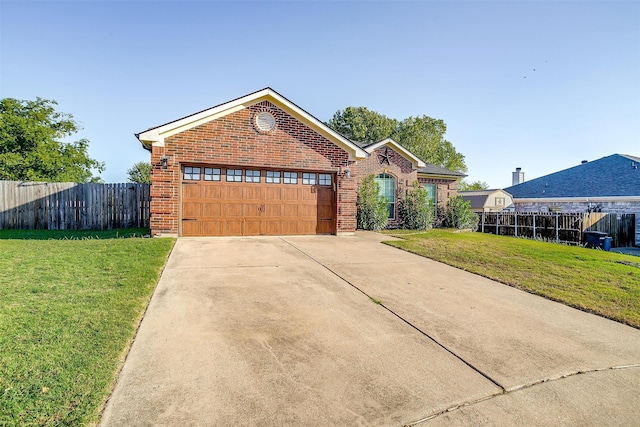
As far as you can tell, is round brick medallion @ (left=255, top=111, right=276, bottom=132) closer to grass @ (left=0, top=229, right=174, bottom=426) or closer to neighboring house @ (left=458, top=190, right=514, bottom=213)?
grass @ (left=0, top=229, right=174, bottom=426)

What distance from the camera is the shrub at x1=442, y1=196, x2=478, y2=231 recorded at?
55.1ft

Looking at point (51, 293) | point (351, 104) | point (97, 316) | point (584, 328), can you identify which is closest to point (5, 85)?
point (51, 293)

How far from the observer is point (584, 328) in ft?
12.7

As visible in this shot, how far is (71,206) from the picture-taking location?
12.0m

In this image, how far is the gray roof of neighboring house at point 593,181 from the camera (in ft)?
65.4

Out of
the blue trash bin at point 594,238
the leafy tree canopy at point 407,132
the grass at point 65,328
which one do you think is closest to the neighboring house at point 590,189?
the blue trash bin at point 594,238

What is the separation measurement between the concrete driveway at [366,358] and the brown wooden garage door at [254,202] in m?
4.68

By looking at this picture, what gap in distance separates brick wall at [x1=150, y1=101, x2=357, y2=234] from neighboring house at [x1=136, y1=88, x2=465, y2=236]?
0.03 metres

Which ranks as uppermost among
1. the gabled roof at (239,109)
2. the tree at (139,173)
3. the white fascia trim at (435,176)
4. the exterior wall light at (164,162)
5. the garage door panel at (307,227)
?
the tree at (139,173)

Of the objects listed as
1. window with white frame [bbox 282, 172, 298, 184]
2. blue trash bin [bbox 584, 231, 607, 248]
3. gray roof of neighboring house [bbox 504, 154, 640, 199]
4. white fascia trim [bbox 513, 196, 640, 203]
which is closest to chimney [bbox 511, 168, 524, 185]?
gray roof of neighboring house [bbox 504, 154, 640, 199]

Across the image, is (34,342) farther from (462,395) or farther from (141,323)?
(462,395)

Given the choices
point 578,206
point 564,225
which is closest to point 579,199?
point 578,206

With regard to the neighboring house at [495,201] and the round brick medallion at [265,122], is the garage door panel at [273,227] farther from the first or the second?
the neighboring house at [495,201]

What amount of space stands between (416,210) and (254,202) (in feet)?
29.1
